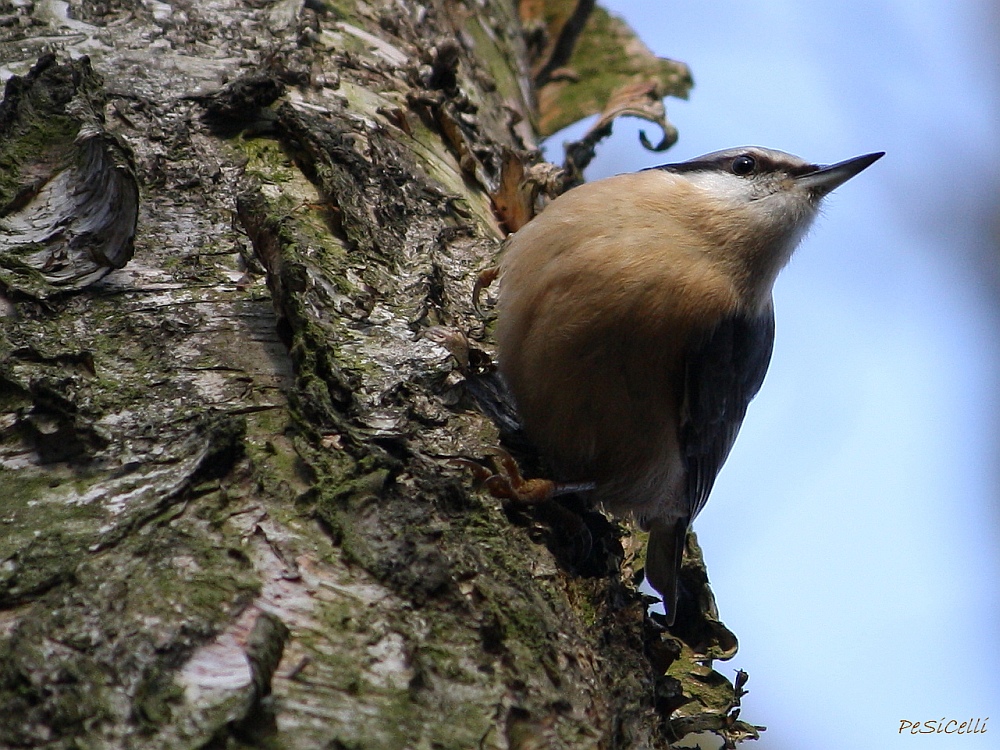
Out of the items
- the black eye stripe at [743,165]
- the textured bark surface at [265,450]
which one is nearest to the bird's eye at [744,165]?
the black eye stripe at [743,165]

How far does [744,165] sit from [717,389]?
2.58 ft

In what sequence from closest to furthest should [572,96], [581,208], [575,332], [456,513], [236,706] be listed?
[236,706] → [456,513] → [575,332] → [581,208] → [572,96]

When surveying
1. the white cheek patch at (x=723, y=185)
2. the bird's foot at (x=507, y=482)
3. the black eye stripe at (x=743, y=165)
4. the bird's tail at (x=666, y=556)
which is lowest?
the bird's tail at (x=666, y=556)

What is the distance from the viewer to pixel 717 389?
3.09m

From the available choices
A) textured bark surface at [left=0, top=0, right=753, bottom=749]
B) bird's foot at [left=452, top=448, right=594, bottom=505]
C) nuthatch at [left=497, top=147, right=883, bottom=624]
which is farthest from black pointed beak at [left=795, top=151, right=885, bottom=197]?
bird's foot at [left=452, top=448, right=594, bottom=505]

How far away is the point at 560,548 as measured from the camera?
7.09 ft

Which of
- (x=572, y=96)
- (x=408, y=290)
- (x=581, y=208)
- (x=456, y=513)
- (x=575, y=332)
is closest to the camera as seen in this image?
(x=456, y=513)

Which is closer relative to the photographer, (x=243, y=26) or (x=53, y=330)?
(x=53, y=330)

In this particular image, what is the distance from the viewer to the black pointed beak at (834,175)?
327 cm

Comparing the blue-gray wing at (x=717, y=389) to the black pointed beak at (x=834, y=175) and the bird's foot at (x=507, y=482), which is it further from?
the bird's foot at (x=507, y=482)

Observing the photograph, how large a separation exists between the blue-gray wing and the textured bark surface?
0.38 m

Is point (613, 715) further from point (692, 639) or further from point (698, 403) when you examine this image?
point (698, 403)

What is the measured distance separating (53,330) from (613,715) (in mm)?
1298

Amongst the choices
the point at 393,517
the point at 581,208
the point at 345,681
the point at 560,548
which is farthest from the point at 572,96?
the point at 345,681
